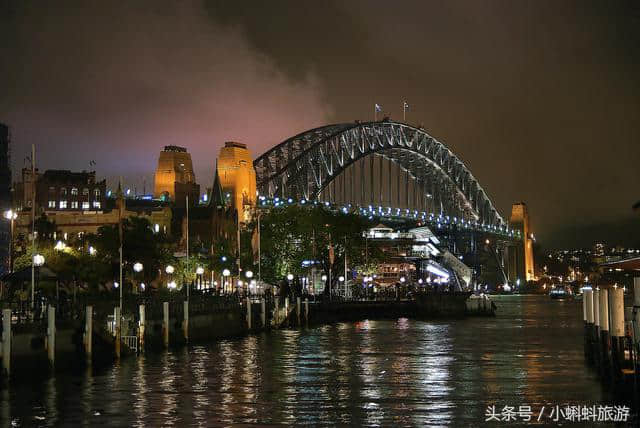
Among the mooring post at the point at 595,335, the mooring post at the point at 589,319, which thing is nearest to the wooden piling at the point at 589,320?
the mooring post at the point at 589,319

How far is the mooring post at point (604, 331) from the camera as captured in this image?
110 feet

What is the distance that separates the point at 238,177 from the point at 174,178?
2496 centimetres

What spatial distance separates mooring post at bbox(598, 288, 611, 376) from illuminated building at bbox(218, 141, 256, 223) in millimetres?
125450

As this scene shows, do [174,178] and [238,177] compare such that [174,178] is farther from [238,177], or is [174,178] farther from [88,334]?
[88,334]

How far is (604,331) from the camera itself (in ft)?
113

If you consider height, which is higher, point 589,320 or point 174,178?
point 174,178

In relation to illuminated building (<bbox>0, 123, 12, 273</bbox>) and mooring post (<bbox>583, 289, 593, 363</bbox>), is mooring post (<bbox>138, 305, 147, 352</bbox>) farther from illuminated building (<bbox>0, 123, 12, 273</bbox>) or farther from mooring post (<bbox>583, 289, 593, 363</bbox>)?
illuminated building (<bbox>0, 123, 12, 273</bbox>)

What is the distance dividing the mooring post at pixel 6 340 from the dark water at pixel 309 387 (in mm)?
853

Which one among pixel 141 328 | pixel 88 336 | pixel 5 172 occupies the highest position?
pixel 5 172

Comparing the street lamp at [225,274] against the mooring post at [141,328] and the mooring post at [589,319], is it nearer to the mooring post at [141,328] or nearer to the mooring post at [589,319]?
the mooring post at [141,328]

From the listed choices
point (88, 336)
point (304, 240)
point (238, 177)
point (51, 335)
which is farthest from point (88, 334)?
point (238, 177)

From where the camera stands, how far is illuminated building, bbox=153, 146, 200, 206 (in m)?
186

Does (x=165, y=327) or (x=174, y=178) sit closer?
(x=165, y=327)

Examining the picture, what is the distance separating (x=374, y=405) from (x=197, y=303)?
32277 millimetres
